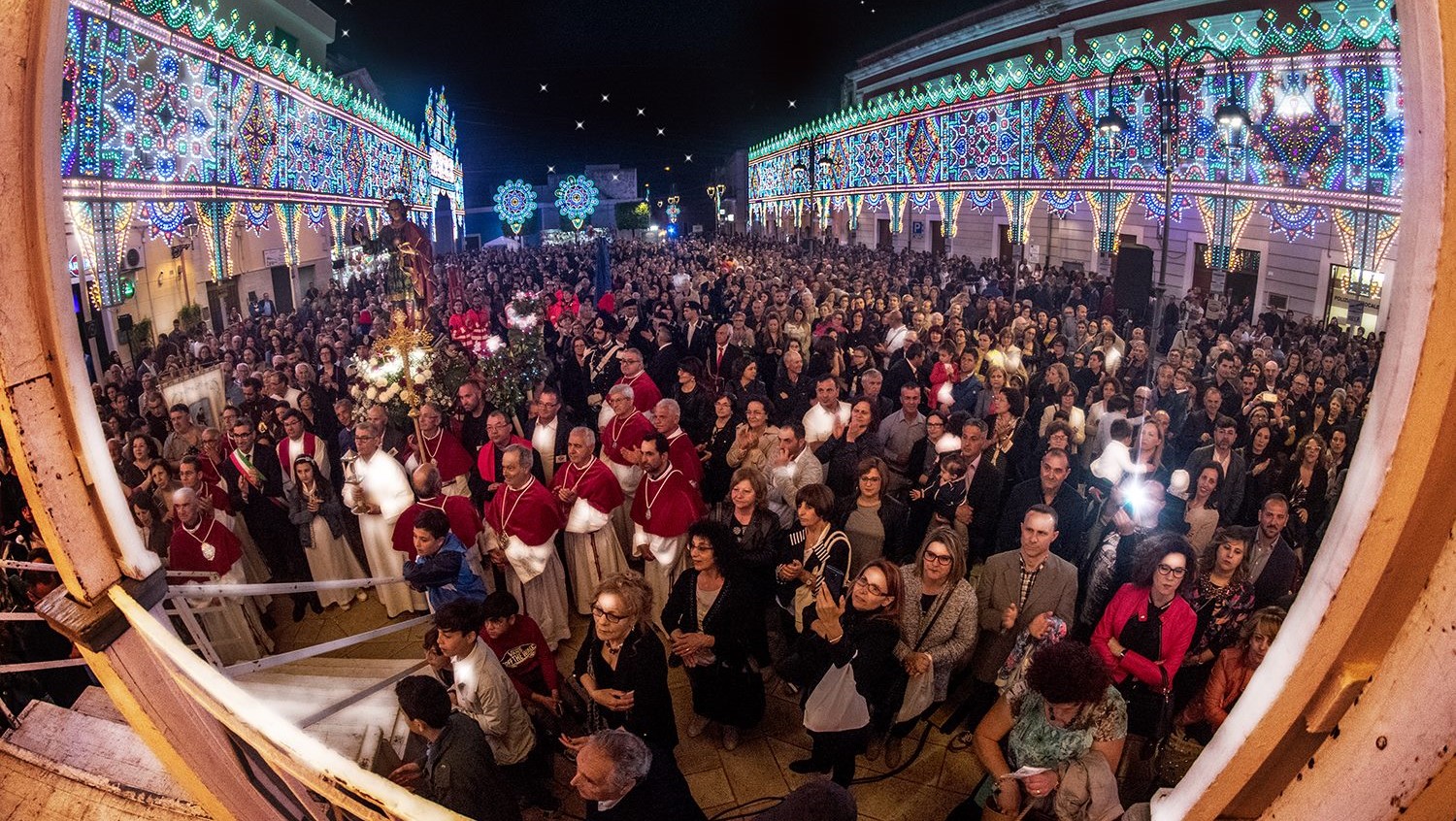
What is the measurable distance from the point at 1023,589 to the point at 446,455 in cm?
481

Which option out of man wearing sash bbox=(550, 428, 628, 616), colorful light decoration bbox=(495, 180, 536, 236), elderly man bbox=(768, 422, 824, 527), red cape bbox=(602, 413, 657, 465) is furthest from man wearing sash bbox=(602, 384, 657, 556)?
colorful light decoration bbox=(495, 180, 536, 236)

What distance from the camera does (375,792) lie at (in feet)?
4.75

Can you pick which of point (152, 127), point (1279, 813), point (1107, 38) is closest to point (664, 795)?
point (1279, 813)

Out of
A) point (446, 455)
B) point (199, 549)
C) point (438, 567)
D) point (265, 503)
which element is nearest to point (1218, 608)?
point (438, 567)

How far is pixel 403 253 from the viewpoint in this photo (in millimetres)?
8703

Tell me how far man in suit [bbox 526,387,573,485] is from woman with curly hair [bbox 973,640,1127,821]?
470 centimetres

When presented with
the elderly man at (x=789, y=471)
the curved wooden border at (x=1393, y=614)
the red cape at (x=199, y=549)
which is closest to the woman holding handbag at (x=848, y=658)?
the elderly man at (x=789, y=471)

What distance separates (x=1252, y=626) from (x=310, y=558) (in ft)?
22.1

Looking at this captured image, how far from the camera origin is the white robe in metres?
6.14

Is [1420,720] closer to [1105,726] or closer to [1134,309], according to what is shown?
[1105,726]

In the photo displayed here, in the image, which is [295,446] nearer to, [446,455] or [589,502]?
[446,455]

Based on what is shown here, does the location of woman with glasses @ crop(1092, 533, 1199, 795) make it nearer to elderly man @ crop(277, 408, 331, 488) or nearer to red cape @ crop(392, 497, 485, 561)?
red cape @ crop(392, 497, 485, 561)

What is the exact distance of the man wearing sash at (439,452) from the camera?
654cm

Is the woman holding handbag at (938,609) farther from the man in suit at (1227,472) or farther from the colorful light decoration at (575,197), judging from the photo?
the colorful light decoration at (575,197)
